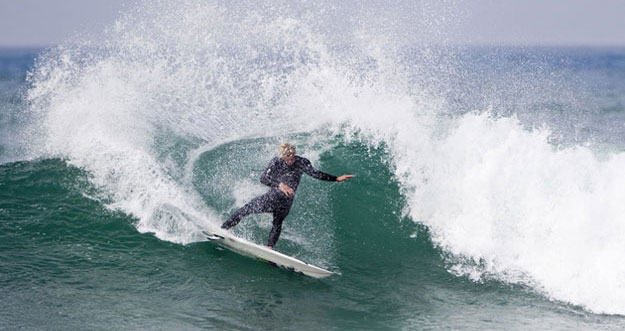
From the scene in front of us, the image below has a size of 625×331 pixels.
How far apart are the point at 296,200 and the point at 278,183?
189 centimetres

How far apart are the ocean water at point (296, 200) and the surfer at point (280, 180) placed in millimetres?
711

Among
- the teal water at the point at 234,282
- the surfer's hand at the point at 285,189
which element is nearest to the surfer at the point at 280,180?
the surfer's hand at the point at 285,189

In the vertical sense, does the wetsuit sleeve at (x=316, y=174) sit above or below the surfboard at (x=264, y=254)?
above

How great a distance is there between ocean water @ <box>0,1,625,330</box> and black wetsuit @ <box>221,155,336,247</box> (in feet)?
2.30

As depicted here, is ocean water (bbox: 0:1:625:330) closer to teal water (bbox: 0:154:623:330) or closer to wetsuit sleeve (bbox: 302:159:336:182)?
teal water (bbox: 0:154:623:330)

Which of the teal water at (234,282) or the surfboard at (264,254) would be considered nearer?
the teal water at (234,282)

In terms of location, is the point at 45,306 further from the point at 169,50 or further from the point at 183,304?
the point at 169,50

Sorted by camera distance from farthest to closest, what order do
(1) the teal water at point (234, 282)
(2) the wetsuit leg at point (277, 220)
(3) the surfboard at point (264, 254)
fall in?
1. (2) the wetsuit leg at point (277, 220)
2. (3) the surfboard at point (264, 254)
3. (1) the teal water at point (234, 282)

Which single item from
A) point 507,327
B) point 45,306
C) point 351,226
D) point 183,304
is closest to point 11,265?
point 45,306

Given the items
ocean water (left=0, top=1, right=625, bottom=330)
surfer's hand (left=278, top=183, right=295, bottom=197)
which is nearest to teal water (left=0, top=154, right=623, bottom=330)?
ocean water (left=0, top=1, right=625, bottom=330)

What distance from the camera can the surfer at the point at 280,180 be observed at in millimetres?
8281

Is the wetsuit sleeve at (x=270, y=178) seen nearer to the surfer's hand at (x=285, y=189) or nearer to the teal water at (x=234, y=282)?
the surfer's hand at (x=285, y=189)

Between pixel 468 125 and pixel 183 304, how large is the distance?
623 cm

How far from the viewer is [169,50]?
14.5 metres
